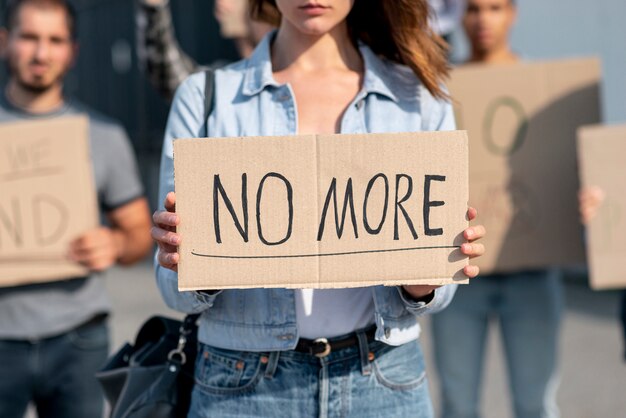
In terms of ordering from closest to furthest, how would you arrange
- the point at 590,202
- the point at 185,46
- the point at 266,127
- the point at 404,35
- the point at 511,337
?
the point at 266,127 → the point at 404,35 → the point at 590,202 → the point at 511,337 → the point at 185,46

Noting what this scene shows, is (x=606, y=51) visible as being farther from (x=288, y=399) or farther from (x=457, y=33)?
(x=288, y=399)

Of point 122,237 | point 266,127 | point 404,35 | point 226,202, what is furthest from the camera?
point 122,237

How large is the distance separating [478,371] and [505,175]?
0.69m

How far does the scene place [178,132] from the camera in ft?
6.88

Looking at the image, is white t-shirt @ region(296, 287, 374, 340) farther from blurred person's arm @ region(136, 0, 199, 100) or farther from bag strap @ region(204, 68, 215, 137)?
blurred person's arm @ region(136, 0, 199, 100)

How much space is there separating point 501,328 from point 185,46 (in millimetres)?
7983

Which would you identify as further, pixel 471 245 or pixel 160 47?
pixel 160 47

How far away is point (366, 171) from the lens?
1.87 meters

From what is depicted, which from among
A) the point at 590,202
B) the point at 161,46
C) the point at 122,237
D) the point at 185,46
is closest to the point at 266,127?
the point at 122,237

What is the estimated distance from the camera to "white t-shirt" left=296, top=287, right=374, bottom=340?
6.65 feet


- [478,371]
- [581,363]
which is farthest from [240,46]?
[581,363]

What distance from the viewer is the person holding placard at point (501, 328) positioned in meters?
3.34

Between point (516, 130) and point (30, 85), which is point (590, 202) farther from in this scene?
point (30, 85)

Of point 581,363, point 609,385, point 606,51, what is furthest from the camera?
point 606,51
